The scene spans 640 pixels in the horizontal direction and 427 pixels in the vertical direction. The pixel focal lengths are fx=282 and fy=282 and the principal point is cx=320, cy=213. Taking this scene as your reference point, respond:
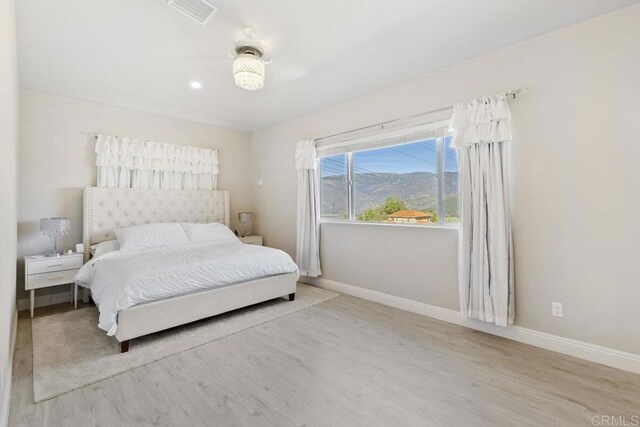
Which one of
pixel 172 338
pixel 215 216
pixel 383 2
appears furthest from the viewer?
pixel 215 216

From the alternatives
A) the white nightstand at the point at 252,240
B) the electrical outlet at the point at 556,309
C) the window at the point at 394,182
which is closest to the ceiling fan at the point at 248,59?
the window at the point at 394,182

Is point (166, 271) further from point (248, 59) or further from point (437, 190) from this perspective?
point (437, 190)

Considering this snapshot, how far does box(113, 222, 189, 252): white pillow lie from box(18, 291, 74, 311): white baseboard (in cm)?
97

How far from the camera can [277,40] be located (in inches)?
93.0

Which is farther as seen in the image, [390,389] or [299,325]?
[299,325]

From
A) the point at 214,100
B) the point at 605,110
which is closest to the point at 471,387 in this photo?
the point at 605,110

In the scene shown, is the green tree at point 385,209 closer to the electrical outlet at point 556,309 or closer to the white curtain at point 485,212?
the white curtain at point 485,212

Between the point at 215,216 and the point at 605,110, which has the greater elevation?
the point at 605,110

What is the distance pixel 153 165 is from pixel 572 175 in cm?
480

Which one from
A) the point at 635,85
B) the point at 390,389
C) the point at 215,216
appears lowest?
the point at 390,389

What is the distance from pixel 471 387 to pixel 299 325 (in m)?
1.54

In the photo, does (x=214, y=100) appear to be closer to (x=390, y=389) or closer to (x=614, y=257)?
(x=390, y=389)

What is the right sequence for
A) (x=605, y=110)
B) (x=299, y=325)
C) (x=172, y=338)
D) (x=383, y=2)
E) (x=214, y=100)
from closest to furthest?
(x=383, y=2) → (x=605, y=110) → (x=172, y=338) → (x=299, y=325) → (x=214, y=100)

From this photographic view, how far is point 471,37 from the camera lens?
235cm
